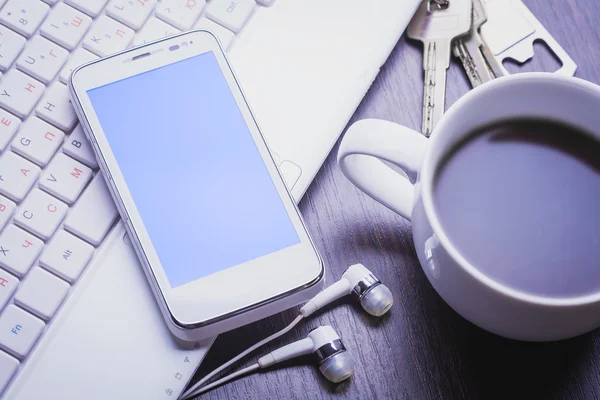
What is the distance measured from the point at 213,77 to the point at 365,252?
174 mm

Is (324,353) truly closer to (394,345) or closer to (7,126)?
(394,345)

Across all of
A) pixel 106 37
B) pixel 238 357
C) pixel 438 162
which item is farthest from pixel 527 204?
pixel 106 37

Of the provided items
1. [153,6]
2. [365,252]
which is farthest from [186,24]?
[365,252]

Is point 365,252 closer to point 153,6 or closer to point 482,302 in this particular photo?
point 482,302

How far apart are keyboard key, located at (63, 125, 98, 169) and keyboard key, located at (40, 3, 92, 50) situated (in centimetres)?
7

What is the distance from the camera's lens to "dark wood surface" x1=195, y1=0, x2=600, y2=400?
1.53 feet

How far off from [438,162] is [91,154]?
245 millimetres

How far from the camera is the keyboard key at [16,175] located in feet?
1.52

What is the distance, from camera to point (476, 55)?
1.77 feet

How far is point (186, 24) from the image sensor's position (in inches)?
20.1

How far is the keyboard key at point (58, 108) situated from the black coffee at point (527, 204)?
0.27 m

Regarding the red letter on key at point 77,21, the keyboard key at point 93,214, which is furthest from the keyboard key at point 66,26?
the keyboard key at point 93,214

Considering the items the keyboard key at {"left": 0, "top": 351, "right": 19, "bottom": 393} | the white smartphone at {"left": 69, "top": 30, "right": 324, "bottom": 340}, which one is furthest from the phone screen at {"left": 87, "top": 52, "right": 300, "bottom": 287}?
the keyboard key at {"left": 0, "top": 351, "right": 19, "bottom": 393}

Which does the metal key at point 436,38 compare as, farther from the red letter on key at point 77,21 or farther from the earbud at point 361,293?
the red letter on key at point 77,21
